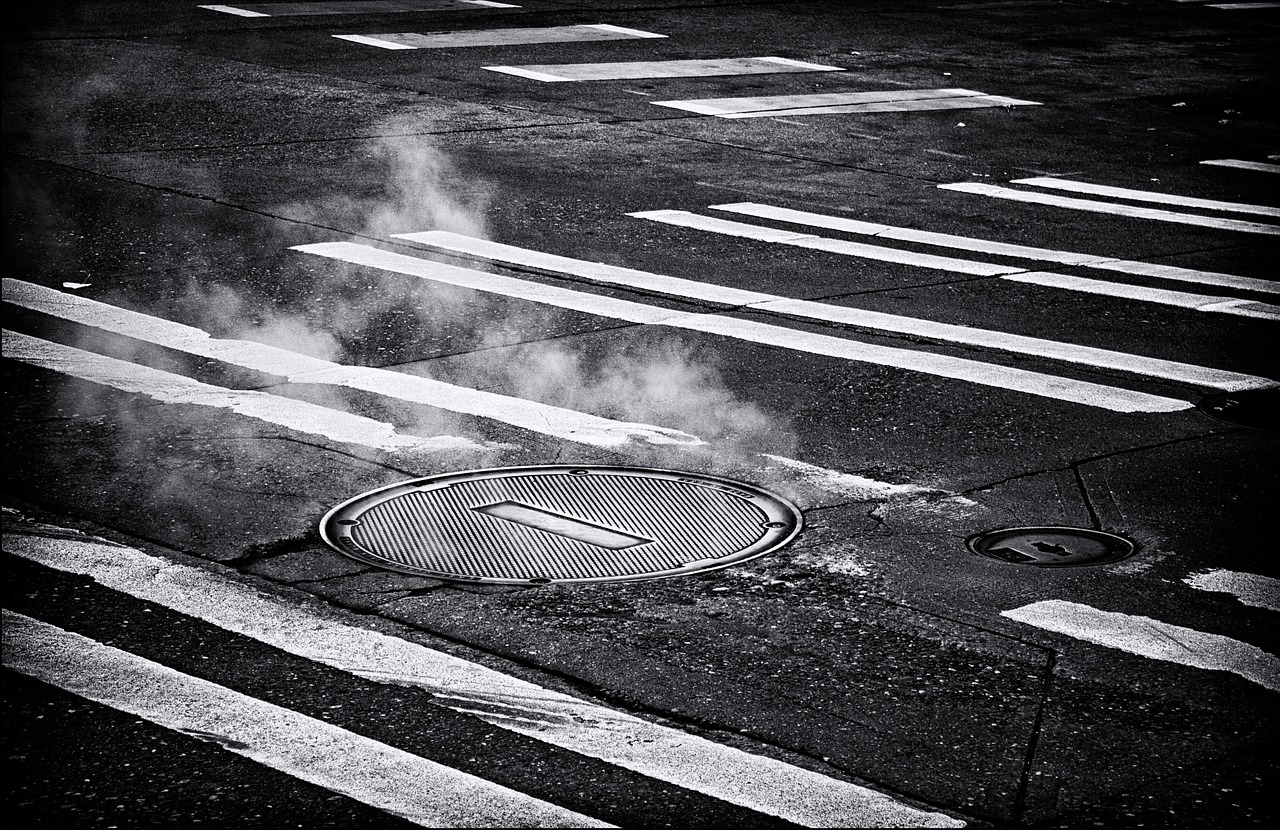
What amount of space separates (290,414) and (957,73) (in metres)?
13.6

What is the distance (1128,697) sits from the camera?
4719 millimetres

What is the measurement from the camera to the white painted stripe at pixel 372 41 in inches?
740

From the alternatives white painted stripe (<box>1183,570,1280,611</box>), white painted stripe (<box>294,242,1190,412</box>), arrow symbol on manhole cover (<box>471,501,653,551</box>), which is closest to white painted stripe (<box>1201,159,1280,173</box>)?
white painted stripe (<box>294,242,1190,412</box>)

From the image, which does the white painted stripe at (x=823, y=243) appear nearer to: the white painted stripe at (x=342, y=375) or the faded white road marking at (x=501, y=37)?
the white painted stripe at (x=342, y=375)

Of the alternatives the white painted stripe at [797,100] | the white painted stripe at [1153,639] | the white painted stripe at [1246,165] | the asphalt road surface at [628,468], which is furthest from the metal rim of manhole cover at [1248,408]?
the white painted stripe at [797,100]

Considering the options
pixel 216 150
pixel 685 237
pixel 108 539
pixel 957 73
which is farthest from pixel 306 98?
pixel 108 539

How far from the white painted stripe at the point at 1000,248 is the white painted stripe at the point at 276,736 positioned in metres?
7.11

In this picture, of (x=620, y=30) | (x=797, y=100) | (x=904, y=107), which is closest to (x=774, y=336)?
(x=797, y=100)

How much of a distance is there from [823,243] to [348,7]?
1295 centimetres

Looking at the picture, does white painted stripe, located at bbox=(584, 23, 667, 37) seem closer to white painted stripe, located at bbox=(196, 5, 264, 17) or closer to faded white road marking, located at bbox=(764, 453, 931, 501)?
white painted stripe, located at bbox=(196, 5, 264, 17)

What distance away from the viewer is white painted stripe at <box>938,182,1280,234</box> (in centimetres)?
1166

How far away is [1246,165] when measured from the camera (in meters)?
14.2

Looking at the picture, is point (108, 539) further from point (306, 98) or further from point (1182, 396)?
point (306, 98)

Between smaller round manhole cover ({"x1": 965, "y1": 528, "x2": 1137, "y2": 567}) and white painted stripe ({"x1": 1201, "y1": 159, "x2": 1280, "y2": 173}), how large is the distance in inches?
355
